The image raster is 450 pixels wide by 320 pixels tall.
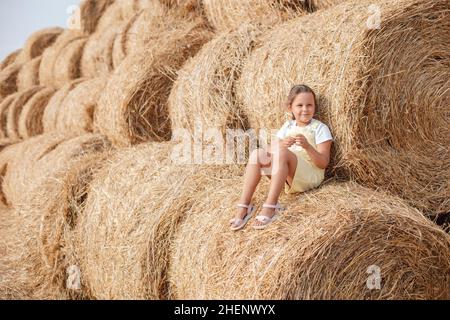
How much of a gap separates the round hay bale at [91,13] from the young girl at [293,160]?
4444 mm

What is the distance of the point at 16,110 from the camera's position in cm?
609

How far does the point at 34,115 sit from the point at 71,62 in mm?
684

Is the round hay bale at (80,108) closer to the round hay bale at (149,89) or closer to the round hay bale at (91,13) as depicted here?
the round hay bale at (149,89)

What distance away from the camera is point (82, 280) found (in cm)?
297

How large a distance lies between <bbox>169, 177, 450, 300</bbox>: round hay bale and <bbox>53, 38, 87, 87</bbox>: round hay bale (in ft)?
13.9

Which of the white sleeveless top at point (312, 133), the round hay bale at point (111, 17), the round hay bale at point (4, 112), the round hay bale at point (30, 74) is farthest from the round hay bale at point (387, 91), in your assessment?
the round hay bale at point (30, 74)

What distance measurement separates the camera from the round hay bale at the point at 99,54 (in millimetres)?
5254

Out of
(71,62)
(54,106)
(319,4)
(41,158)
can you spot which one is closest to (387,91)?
(319,4)

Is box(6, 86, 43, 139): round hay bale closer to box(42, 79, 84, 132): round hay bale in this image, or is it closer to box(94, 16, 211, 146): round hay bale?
box(42, 79, 84, 132): round hay bale

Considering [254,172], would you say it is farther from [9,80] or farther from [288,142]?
[9,80]

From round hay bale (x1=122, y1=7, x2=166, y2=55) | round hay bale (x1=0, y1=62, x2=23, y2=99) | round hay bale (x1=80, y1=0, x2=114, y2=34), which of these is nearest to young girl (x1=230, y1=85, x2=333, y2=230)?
round hay bale (x1=122, y1=7, x2=166, y2=55)

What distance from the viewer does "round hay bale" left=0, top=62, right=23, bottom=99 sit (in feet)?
Answer: 23.6

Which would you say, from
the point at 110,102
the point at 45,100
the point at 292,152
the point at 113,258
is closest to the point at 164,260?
the point at 113,258

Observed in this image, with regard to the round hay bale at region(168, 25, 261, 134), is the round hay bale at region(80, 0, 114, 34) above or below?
above
